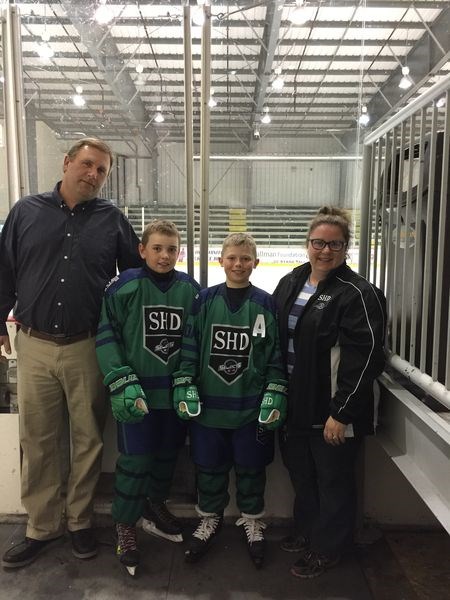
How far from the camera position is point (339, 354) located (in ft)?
5.47

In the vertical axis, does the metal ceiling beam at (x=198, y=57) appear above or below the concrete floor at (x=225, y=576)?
above

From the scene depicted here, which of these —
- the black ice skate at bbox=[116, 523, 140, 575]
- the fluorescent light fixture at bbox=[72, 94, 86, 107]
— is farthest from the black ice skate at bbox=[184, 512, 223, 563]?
the fluorescent light fixture at bbox=[72, 94, 86, 107]

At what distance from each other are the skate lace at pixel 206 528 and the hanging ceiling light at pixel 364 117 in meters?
2.30

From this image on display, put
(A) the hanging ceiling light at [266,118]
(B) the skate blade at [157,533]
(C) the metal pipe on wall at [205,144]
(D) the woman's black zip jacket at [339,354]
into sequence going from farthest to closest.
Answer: (A) the hanging ceiling light at [266,118] < (C) the metal pipe on wall at [205,144] < (B) the skate blade at [157,533] < (D) the woman's black zip jacket at [339,354]

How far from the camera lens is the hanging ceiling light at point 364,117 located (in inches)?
106

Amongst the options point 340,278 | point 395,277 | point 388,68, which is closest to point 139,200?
point 340,278

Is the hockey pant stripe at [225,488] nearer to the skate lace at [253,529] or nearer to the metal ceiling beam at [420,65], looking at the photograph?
the skate lace at [253,529]

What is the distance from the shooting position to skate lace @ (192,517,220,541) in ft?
6.32

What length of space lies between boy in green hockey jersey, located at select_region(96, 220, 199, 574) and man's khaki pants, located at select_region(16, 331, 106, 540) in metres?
0.15

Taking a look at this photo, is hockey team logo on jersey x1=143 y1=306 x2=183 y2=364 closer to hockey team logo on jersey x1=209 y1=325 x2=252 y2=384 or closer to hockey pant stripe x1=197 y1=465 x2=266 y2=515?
hockey team logo on jersey x1=209 y1=325 x2=252 y2=384

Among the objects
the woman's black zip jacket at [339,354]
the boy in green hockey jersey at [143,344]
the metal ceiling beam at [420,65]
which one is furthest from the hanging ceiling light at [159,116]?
the metal ceiling beam at [420,65]

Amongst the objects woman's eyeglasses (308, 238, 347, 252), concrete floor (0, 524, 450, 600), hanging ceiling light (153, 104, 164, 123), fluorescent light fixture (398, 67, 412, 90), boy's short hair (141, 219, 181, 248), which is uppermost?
fluorescent light fixture (398, 67, 412, 90)

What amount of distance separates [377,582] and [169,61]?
8.37 ft

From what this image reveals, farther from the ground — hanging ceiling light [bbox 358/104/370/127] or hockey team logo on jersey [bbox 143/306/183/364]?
hanging ceiling light [bbox 358/104/370/127]
